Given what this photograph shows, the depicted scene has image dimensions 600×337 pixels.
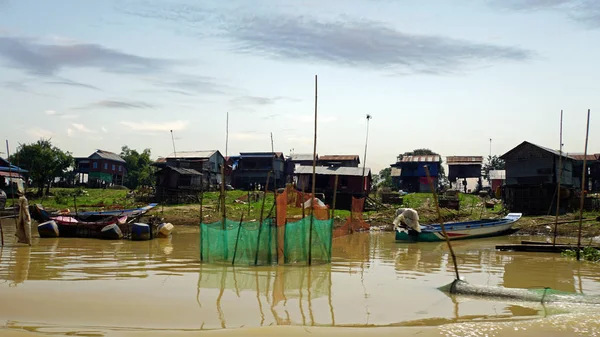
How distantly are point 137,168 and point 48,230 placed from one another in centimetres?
4212

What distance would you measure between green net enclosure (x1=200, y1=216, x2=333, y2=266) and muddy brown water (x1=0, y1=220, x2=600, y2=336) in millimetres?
376

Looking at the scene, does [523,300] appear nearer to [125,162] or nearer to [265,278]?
[265,278]

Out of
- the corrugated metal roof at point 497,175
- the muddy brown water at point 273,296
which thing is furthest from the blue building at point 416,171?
the muddy brown water at point 273,296

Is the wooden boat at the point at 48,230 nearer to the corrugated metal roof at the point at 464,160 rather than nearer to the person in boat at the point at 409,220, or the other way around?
the person in boat at the point at 409,220

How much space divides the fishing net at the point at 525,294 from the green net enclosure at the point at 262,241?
4.22m

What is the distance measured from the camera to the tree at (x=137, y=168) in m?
55.4

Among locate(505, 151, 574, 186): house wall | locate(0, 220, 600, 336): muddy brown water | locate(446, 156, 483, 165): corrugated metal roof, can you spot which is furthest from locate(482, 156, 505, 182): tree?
locate(0, 220, 600, 336): muddy brown water

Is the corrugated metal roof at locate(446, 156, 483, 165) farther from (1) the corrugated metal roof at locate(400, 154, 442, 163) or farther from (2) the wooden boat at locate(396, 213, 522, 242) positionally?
(2) the wooden boat at locate(396, 213, 522, 242)

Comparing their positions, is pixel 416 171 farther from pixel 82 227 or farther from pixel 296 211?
pixel 82 227

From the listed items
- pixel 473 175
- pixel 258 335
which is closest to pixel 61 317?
pixel 258 335

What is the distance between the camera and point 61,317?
29.0ft

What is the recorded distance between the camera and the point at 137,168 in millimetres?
63156

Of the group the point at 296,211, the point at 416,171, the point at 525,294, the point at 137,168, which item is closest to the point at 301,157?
the point at 416,171

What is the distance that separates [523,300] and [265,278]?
557cm
